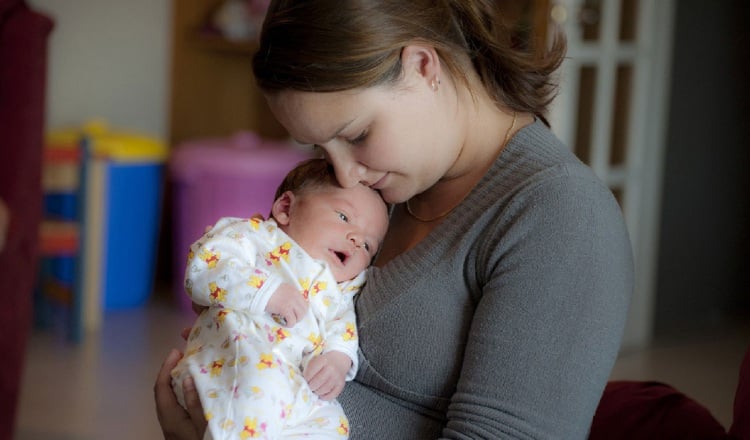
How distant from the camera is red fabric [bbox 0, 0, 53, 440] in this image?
9.09ft

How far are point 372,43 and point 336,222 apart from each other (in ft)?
0.88

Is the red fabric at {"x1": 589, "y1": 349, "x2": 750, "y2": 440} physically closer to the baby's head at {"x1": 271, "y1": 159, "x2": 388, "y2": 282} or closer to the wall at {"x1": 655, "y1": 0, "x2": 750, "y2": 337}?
the baby's head at {"x1": 271, "y1": 159, "x2": 388, "y2": 282}

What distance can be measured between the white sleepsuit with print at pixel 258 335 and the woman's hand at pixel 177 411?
0.02m

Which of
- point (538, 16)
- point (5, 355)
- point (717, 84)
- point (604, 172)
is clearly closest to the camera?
point (5, 355)

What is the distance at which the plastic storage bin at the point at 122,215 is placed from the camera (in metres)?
3.98

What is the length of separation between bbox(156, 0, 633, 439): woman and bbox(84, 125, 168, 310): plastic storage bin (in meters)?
2.69

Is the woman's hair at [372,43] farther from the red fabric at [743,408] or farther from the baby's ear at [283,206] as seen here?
the red fabric at [743,408]

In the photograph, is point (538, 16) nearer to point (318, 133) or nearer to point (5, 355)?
point (5, 355)

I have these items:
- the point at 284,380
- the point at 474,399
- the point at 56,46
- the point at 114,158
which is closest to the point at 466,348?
the point at 474,399

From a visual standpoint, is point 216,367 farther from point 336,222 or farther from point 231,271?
point 336,222

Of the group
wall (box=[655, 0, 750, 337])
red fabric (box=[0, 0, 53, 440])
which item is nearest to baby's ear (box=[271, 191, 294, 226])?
red fabric (box=[0, 0, 53, 440])

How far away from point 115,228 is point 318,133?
3038 millimetres

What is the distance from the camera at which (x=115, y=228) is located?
4.20 m

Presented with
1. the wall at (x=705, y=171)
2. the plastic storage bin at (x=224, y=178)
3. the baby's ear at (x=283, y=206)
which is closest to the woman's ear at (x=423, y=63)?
the baby's ear at (x=283, y=206)
